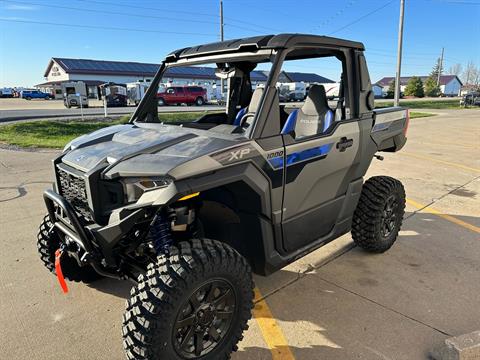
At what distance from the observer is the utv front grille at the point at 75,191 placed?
242 cm

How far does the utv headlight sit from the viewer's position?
215 cm

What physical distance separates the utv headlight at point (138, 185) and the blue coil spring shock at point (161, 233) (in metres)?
0.22

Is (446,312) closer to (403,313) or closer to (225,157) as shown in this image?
(403,313)

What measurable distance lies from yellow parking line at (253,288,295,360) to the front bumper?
106cm

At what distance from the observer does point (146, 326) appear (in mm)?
2051

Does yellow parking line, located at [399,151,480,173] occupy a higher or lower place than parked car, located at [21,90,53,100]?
lower

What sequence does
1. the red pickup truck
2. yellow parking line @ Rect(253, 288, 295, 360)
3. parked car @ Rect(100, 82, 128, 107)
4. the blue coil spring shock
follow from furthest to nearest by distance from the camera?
the red pickup truck, parked car @ Rect(100, 82, 128, 107), yellow parking line @ Rect(253, 288, 295, 360), the blue coil spring shock

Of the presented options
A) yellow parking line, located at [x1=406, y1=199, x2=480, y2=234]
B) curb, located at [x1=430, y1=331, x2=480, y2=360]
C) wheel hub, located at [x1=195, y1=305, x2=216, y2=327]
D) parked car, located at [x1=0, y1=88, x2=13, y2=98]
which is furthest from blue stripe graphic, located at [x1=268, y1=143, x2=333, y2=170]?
parked car, located at [x1=0, y1=88, x2=13, y2=98]

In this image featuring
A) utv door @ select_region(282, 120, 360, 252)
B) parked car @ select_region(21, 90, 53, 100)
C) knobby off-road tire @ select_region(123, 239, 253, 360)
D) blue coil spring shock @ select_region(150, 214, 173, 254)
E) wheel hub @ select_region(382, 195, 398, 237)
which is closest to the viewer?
knobby off-road tire @ select_region(123, 239, 253, 360)

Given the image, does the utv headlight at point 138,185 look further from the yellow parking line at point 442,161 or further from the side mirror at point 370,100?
the yellow parking line at point 442,161

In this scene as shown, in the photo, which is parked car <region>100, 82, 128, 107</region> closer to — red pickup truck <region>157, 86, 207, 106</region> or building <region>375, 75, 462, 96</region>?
red pickup truck <region>157, 86, 207, 106</region>

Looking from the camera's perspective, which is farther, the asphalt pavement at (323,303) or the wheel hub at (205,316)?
the asphalt pavement at (323,303)

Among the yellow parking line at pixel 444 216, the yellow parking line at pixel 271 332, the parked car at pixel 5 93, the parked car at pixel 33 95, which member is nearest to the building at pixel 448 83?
the parked car at pixel 33 95

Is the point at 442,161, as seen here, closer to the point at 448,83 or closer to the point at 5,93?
the point at 5,93
